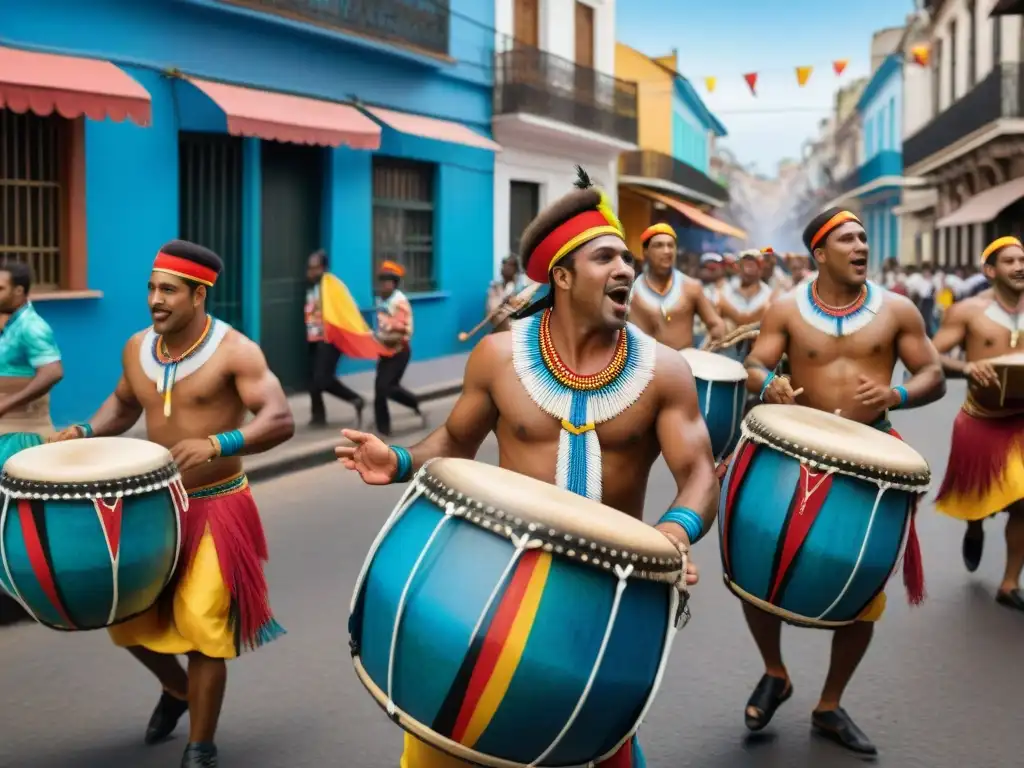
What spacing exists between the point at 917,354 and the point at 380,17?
1344 centimetres

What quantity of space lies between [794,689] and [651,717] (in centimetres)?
73

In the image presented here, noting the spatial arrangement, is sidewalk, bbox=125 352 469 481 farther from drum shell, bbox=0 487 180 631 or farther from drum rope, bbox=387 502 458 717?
drum rope, bbox=387 502 458 717

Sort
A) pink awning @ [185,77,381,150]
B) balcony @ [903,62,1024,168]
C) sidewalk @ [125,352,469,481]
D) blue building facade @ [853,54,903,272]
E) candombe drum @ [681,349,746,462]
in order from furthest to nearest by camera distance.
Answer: blue building facade @ [853,54,903,272] < balcony @ [903,62,1024,168] < pink awning @ [185,77,381,150] < sidewalk @ [125,352,469,481] < candombe drum @ [681,349,746,462]

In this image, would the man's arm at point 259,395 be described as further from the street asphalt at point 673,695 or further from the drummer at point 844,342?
the drummer at point 844,342

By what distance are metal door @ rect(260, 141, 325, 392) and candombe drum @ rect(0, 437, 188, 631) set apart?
448 inches

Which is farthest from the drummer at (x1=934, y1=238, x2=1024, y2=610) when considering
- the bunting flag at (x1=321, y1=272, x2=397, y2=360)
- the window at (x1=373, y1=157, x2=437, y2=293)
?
the window at (x1=373, y1=157, x2=437, y2=293)

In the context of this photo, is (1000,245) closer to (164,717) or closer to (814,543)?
(814,543)

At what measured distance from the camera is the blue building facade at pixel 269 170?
12680mm

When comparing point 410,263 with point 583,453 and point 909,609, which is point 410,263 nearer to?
point 909,609

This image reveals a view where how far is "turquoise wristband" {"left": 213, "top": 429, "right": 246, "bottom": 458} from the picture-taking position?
4.39 meters

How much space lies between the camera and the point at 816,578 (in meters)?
4.23

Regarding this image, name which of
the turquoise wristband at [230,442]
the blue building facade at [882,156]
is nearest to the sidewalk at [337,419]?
the turquoise wristband at [230,442]

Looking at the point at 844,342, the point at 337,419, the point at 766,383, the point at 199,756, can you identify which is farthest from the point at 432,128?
the point at 199,756

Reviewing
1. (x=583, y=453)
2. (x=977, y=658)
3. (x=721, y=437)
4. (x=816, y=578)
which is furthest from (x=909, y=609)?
(x=583, y=453)
